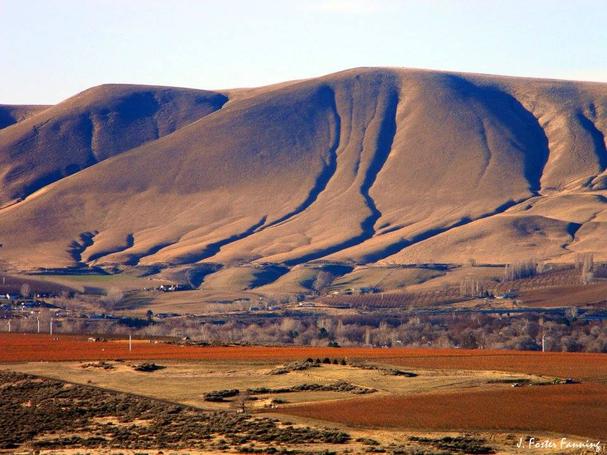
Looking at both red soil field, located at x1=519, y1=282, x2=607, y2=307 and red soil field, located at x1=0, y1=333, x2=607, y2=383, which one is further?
red soil field, located at x1=519, y1=282, x2=607, y2=307

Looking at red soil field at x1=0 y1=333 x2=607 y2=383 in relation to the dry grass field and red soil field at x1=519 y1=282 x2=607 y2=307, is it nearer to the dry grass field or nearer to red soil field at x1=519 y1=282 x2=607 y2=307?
the dry grass field

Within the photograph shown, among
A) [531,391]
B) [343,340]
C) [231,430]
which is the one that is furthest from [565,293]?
[231,430]

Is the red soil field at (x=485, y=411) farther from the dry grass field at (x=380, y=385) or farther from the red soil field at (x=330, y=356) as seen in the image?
the red soil field at (x=330, y=356)

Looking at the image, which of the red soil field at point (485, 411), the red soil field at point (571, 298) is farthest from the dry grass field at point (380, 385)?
the red soil field at point (571, 298)

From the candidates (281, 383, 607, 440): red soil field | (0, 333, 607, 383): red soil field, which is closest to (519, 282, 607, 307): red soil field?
(0, 333, 607, 383): red soil field

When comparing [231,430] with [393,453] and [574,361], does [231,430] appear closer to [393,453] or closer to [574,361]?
[393,453]

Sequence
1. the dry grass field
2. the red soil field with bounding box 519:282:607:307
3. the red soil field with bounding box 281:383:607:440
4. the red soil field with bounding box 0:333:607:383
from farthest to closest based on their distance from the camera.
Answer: the red soil field with bounding box 519:282:607:307 < the red soil field with bounding box 0:333:607:383 < the dry grass field < the red soil field with bounding box 281:383:607:440
